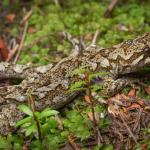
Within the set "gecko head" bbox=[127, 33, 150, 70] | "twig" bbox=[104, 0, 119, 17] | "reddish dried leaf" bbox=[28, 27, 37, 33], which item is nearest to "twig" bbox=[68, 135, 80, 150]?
"gecko head" bbox=[127, 33, 150, 70]

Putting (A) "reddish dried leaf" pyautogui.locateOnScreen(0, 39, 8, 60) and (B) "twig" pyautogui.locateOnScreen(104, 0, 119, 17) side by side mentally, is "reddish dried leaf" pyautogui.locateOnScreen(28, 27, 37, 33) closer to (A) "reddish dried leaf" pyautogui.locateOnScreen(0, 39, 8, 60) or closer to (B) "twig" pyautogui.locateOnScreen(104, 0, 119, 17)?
(A) "reddish dried leaf" pyautogui.locateOnScreen(0, 39, 8, 60)

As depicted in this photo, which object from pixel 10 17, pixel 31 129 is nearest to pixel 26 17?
pixel 10 17

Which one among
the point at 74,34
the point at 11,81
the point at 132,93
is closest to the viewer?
the point at 132,93

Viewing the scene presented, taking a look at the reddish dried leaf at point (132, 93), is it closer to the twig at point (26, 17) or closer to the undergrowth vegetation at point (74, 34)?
the undergrowth vegetation at point (74, 34)

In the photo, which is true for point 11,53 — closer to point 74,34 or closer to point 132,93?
point 74,34

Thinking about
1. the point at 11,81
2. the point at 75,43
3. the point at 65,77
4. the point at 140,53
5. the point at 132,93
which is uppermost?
the point at 75,43

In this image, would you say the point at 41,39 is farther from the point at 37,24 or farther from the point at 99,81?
the point at 99,81

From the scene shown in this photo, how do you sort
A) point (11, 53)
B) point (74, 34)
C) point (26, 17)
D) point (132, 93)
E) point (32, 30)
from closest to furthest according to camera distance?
point (132, 93), point (11, 53), point (74, 34), point (32, 30), point (26, 17)

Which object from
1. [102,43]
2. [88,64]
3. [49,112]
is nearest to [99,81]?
[88,64]

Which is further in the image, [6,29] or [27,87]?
[6,29]
